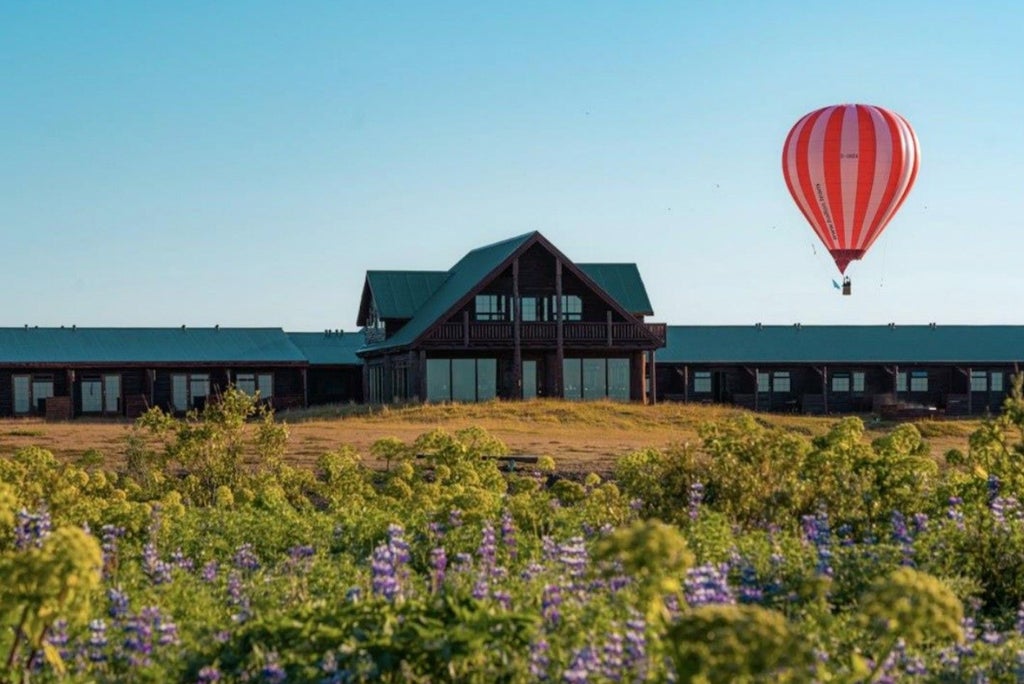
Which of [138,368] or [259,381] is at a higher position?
[138,368]

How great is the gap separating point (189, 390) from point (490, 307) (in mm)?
12010

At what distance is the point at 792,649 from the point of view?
534cm

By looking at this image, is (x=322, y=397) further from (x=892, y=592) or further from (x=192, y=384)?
(x=892, y=592)

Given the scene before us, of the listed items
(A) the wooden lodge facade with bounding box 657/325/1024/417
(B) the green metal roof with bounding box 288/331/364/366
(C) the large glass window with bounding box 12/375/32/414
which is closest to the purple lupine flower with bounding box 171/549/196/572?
(C) the large glass window with bounding box 12/375/32/414

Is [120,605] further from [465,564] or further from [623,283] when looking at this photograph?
[623,283]

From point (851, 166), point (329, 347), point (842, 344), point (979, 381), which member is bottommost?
point (979, 381)

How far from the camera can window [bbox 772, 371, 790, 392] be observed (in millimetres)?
57500

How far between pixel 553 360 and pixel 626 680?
41662mm

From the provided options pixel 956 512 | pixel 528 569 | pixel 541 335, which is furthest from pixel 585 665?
pixel 541 335

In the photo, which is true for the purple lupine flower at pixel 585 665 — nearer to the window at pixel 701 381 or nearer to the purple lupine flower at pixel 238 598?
the purple lupine flower at pixel 238 598

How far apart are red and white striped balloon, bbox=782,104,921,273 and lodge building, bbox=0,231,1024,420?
1050cm

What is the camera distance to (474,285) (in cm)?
4628

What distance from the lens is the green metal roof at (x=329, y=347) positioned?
56.0 meters

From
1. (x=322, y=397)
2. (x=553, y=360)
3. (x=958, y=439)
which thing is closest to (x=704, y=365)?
(x=553, y=360)
